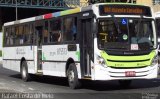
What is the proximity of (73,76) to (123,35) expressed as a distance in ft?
7.89

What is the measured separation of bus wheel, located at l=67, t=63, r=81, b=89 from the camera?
1653 centimetres

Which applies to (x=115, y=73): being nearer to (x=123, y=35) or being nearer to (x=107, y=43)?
(x=107, y=43)

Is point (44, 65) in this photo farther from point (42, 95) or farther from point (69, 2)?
point (69, 2)

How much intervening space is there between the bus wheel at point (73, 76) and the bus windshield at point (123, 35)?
1.66 meters

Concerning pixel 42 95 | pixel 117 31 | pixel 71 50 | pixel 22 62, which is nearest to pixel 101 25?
pixel 117 31

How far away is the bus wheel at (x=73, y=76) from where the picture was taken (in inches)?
651

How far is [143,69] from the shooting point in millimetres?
15820

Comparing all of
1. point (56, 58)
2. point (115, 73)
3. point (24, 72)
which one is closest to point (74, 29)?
point (56, 58)

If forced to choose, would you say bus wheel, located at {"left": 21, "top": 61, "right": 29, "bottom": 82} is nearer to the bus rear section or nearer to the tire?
the tire

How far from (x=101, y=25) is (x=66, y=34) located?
2247 mm

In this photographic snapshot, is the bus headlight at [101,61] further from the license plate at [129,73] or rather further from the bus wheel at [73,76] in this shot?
the bus wheel at [73,76]

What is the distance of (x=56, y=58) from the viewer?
60.4 ft

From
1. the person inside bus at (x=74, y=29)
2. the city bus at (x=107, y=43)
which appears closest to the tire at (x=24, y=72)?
the city bus at (x=107, y=43)

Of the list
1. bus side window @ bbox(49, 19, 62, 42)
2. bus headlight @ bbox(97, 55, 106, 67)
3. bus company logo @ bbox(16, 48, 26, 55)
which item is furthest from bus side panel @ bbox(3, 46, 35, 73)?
bus headlight @ bbox(97, 55, 106, 67)
